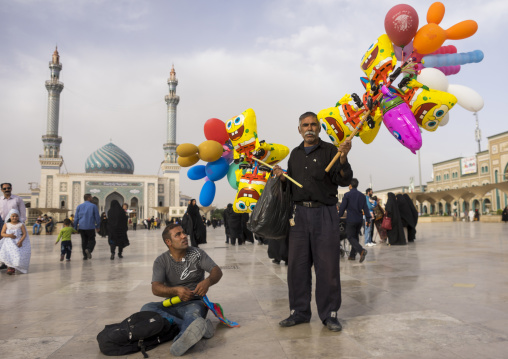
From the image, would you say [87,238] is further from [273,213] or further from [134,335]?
[134,335]

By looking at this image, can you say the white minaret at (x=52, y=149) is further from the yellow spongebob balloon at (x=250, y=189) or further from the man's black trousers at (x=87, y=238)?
the yellow spongebob balloon at (x=250, y=189)

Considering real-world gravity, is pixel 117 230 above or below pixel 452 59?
below

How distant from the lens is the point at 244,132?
17.6 ft

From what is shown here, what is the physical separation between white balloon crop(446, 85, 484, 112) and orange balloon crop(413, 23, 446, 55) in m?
0.67

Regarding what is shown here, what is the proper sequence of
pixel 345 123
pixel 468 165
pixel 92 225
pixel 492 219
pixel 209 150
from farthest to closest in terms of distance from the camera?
pixel 468 165, pixel 492 219, pixel 92 225, pixel 209 150, pixel 345 123

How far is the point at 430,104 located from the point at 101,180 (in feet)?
148

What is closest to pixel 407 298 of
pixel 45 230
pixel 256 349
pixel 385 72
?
pixel 256 349

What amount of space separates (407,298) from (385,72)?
7.52 feet

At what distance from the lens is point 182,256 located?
2.74m

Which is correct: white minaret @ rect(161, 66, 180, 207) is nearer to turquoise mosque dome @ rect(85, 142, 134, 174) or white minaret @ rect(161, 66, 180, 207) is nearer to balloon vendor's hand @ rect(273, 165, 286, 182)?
turquoise mosque dome @ rect(85, 142, 134, 174)

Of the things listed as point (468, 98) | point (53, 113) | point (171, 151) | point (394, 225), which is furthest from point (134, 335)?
point (171, 151)

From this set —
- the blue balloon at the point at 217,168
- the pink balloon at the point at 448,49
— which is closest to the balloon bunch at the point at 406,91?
the pink balloon at the point at 448,49

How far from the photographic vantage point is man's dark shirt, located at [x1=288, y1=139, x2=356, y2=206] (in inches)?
107

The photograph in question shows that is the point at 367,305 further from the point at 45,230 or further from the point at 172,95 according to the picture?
the point at 172,95
